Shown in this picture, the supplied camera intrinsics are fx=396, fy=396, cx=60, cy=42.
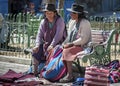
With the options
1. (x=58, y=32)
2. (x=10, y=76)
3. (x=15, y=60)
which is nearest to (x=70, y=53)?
(x=58, y=32)

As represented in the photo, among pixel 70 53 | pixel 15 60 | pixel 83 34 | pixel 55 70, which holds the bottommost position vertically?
pixel 15 60

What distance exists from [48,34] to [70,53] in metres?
0.95

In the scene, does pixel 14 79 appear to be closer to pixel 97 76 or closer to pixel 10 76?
pixel 10 76

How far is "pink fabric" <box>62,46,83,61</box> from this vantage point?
7.92 m

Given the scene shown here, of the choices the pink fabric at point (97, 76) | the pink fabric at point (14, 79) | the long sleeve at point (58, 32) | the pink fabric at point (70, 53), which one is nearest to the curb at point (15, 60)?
the pink fabric at point (14, 79)

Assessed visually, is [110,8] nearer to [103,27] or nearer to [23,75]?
[103,27]

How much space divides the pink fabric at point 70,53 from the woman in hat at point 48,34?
0.53m

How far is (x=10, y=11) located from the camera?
21.4 metres

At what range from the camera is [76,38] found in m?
8.33

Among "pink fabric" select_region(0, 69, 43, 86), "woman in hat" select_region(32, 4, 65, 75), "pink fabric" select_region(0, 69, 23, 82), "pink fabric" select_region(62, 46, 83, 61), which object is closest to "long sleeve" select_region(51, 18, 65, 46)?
"woman in hat" select_region(32, 4, 65, 75)

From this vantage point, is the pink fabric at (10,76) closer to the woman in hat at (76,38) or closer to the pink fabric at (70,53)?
the woman in hat at (76,38)

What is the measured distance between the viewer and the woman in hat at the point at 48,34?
8516 mm

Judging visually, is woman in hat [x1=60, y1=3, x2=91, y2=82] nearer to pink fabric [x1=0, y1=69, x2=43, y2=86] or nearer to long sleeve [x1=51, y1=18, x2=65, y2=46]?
long sleeve [x1=51, y1=18, x2=65, y2=46]

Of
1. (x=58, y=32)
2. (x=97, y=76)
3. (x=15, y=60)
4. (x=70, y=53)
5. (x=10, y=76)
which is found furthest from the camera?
(x=15, y=60)
